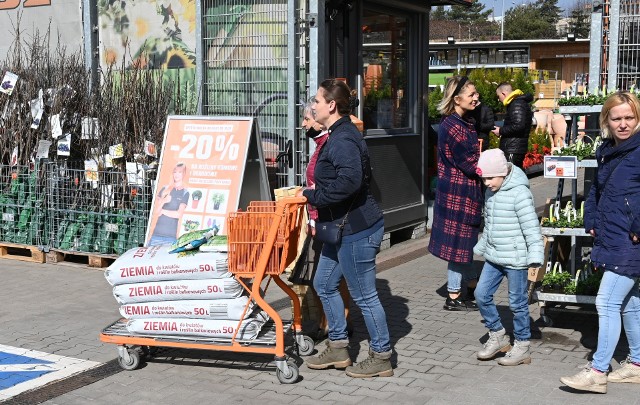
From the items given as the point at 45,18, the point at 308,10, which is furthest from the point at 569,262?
the point at 45,18

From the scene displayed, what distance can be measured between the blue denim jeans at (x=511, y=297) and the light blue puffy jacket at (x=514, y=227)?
0.09 m

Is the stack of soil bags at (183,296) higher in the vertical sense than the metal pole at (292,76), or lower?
lower

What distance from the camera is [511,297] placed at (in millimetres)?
5727

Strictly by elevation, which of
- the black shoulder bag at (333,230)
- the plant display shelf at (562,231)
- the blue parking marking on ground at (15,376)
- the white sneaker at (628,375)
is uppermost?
the black shoulder bag at (333,230)

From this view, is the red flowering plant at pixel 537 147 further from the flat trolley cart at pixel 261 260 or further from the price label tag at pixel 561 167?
the flat trolley cart at pixel 261 260

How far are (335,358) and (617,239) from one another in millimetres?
1964

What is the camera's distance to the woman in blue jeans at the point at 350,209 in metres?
5.28

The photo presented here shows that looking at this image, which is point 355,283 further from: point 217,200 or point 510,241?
point 217,200

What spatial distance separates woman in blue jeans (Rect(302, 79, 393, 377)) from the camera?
5.28 m

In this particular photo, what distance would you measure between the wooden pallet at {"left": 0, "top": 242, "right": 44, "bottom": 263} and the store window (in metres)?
3.90

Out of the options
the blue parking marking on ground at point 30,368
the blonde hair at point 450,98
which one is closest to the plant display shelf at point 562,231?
the blonde hair at point 450,98

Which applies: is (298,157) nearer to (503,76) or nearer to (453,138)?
(453,138)

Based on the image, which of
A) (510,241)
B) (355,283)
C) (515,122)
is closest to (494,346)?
(510,241)

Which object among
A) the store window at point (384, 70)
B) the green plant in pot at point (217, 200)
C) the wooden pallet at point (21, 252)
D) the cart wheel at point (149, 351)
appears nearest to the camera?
the cart wheel at point (149, 351)
